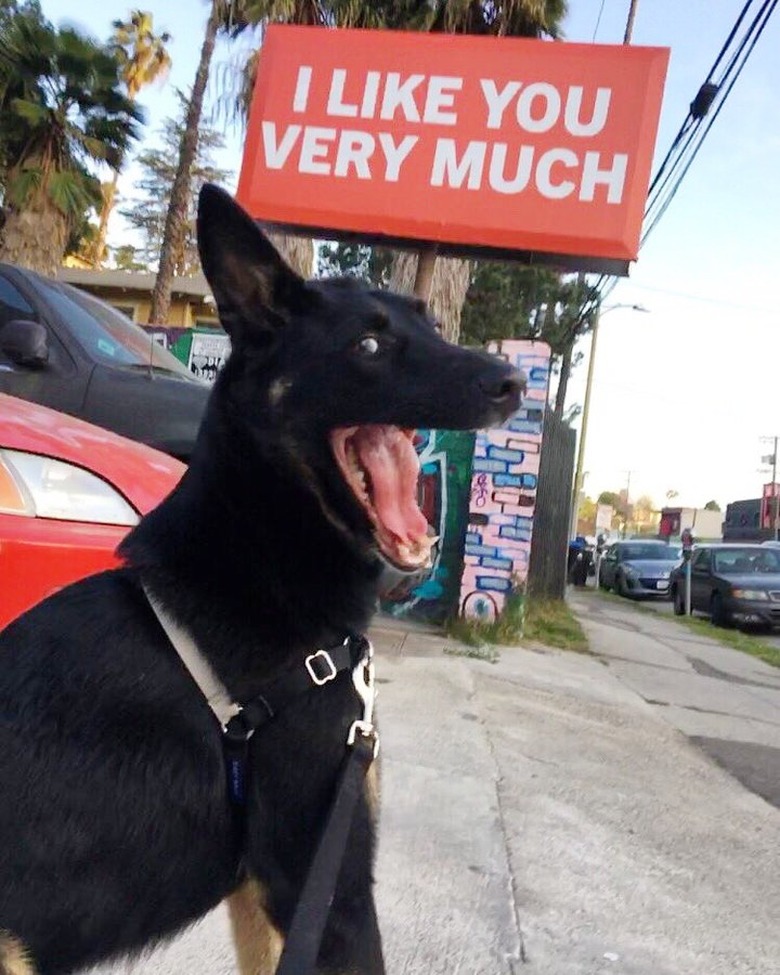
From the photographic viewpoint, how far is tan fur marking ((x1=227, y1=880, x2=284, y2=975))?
4.68 ft

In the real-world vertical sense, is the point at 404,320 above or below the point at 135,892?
above

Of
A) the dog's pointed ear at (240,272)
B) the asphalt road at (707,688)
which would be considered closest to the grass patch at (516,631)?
the asphalt road at (707,688)

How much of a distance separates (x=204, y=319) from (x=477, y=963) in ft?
74.8

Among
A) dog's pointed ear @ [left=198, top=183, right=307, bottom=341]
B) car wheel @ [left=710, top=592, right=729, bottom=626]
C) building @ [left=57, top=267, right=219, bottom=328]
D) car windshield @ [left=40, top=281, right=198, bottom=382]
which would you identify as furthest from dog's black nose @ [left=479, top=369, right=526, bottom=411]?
building @ [left=57, top=267, right=219, bottom=328]

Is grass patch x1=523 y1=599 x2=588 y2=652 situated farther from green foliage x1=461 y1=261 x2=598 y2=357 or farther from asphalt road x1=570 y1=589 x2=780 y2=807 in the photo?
green foliage x1=461 y1=261 x2=598 y2=357

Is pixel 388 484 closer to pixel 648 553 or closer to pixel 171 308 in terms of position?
pixel 171 308

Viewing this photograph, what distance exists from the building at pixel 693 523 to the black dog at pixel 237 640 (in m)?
45.3

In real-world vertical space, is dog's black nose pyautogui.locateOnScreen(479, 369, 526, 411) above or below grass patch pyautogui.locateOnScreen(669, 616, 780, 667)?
above

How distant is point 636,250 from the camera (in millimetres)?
7766

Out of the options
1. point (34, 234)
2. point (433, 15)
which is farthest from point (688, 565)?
point (34, 234)

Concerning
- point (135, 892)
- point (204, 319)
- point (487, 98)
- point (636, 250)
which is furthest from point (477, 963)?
point (204, 319)

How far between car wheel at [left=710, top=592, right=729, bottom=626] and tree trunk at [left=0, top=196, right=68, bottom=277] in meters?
12.6

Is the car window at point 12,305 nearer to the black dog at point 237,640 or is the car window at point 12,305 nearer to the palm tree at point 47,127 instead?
the black dog at point 237,640

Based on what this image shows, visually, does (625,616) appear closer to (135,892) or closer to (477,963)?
(477,963)
